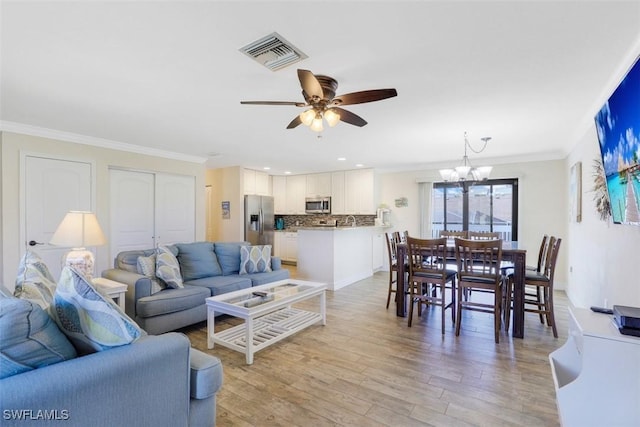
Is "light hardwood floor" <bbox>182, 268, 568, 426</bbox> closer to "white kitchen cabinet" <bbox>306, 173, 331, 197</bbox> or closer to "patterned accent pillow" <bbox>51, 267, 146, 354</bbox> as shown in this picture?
"patterned accent pillow" <bbox>51, 267, 146, 354</bbox>

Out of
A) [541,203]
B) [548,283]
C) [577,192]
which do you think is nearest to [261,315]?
[548,283]

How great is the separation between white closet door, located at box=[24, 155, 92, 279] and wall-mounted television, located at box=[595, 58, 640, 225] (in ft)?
18.1

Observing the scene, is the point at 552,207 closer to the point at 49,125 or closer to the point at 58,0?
the point at 58,0

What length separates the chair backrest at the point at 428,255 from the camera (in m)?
3.36

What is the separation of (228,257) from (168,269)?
906 millimetres

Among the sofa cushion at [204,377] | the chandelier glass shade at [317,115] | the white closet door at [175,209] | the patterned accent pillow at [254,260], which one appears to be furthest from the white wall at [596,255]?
the white closet door at [175,209]

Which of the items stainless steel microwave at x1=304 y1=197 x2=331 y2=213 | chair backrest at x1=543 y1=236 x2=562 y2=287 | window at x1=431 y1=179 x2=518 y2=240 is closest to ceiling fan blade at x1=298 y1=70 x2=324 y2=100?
chair backrest at x1=543 y1=236 x2=562 y2=287

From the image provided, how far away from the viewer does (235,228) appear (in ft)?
22.1

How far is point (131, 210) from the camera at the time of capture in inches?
186

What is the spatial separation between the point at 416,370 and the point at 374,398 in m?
0.55

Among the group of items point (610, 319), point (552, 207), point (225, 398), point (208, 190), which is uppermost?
point (208, 190)

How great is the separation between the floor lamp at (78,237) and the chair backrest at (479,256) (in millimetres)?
3479

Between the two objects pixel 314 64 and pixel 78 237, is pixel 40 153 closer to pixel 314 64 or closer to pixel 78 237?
pixel 78 237

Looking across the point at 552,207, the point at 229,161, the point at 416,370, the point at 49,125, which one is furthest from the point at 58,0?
the point at 552,207
